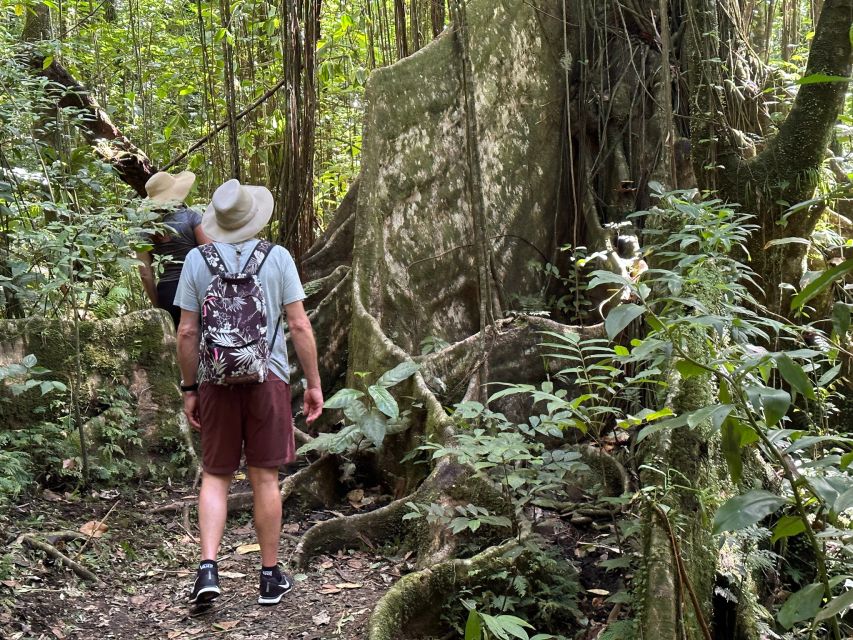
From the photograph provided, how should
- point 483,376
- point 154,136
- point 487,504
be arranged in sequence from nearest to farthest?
point 487,504 < point 483,376 < point 154,136

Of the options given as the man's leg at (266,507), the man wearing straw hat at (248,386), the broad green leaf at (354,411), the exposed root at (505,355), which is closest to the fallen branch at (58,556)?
the man wearing straw hat at (248,386)

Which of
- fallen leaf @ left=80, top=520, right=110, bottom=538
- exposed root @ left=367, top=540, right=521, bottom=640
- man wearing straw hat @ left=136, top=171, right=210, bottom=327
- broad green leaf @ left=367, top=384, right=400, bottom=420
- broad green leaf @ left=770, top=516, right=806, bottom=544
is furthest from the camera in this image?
man wearing straw hat @ left=136, top=171, right=210, bottom=327

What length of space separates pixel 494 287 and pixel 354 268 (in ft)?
3.15

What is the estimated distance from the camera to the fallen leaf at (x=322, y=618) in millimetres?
3312

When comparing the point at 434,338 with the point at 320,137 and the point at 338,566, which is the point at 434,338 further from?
the point at 320,137

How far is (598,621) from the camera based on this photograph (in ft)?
10.6

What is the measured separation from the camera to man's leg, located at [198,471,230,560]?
10.9 feet

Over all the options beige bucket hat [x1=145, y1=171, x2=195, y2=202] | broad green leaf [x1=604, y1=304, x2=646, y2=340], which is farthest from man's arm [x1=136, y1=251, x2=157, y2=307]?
broad green leaf [x1=604, y1=304, x2=646, y2=340]

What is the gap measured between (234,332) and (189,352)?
1.20 feet

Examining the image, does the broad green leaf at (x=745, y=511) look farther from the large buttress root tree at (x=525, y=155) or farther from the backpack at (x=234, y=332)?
the large buttress root tree at (x=525, y=155)

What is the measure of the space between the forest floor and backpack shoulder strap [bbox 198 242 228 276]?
4.53 ft

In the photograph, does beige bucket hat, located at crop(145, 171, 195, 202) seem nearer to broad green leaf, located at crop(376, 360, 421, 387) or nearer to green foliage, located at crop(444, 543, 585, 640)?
broad green leaf, located at crop(376, 360, 421, 387)

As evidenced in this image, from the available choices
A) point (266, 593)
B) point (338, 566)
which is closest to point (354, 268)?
point (338, 566)

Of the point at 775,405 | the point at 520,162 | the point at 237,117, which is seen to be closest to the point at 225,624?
the point at 775,405
